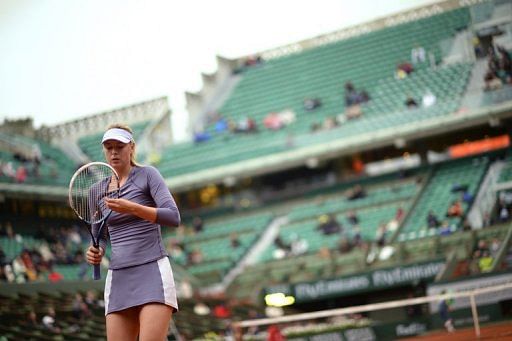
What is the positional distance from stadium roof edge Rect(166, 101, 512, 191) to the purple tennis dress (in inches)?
990

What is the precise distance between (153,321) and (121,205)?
0.63 meters

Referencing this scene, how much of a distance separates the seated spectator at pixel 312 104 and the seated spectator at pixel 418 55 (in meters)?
3.62

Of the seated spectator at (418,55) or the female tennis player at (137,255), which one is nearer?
the female tennis player at (137,255)

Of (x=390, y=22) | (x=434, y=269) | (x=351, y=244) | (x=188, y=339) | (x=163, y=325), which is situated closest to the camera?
(x=163, y=325)

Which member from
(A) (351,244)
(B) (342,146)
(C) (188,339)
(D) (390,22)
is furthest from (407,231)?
(D) (390,22)

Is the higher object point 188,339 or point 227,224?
point 227,224

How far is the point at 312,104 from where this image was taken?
33.3m

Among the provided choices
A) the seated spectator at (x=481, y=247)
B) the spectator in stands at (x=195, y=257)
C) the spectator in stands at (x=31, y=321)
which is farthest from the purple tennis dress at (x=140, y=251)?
the spectator in stands at (x=195, y=257)

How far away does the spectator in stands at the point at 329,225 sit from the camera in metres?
28.2

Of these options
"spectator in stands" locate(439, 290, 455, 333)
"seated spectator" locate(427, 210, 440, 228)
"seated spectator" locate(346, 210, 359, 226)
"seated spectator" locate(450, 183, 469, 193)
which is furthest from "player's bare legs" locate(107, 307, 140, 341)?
"seated spectator" locate(450, 183, 469, 193)

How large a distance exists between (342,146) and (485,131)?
185 inches

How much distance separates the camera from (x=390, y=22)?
35.8 metres

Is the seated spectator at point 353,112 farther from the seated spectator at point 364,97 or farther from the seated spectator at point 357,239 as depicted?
the seated spectator at point 357,239

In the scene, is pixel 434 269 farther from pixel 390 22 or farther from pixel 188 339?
pixel 390 22
